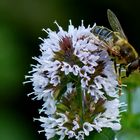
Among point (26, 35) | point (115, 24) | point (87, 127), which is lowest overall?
point (87, 127)

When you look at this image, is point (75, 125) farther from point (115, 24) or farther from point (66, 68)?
point (115, 24)

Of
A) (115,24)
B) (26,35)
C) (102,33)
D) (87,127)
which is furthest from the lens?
(26,35)

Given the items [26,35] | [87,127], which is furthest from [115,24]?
[26,35]

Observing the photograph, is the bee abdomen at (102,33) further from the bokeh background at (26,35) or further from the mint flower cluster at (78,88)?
the bokeh background at (26,35)

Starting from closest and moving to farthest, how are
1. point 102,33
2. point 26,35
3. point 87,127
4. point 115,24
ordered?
point 87,127, point 102,33, point 115,24, point 26,35

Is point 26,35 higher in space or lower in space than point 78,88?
higher

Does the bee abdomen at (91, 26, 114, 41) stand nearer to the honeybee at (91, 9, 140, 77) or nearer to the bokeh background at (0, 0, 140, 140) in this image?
the honeybee at (91, 9, 140, 77)

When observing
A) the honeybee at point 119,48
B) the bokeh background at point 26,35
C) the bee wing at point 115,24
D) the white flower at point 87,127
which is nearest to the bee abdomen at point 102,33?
the honeybee at point 119,48
